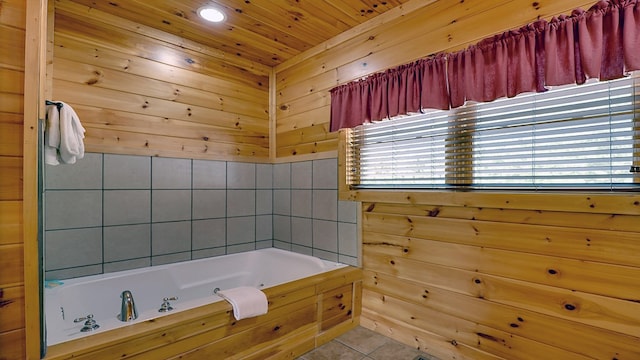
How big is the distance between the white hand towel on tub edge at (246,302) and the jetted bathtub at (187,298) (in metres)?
0.04

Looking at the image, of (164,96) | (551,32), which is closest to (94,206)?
(164,96)

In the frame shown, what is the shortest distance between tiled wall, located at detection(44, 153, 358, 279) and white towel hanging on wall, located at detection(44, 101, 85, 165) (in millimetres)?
998

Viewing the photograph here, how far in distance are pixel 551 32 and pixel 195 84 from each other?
247 centimetres

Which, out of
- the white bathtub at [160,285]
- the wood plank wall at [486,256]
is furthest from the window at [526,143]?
the white bathtub at [160,285]

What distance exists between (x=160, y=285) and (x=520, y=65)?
2.69 m

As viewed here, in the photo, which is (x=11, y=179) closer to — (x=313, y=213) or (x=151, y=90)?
(x=151, y=90)

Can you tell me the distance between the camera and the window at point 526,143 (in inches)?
57.3

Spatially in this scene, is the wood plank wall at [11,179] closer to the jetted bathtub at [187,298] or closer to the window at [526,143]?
the jetted bathtub at [187,298]

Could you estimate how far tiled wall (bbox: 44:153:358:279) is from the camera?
2.15m

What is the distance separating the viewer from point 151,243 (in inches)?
97.8

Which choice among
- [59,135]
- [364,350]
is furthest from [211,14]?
[364,350]

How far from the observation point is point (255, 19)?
241cm

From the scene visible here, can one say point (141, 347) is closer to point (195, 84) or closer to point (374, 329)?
point (374, 329)

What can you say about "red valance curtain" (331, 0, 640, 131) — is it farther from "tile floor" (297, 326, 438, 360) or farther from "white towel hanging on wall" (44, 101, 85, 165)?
"white towel hanging on wall" (44, 101, 85, 165)
